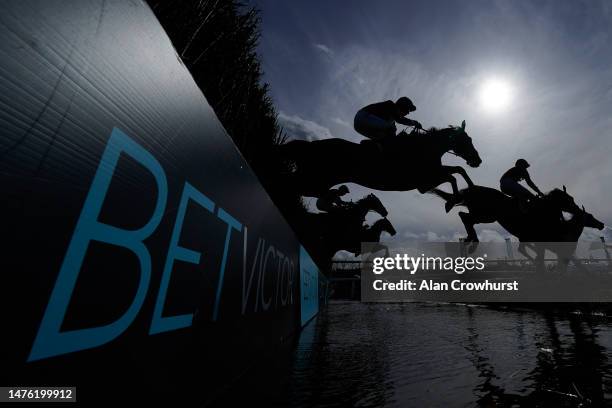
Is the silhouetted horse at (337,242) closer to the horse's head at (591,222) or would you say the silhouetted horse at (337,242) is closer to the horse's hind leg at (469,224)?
the horse's hind leg at (469,224)

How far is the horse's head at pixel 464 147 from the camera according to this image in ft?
23.4

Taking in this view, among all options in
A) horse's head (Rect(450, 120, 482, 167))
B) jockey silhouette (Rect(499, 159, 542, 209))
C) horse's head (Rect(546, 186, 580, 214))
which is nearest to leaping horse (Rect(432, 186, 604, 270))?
horse's head (Rect(546, 186, 580, 214))

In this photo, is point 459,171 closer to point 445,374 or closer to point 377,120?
point 377,120

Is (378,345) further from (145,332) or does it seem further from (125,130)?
(125,130)

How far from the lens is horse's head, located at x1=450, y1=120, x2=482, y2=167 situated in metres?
7.12

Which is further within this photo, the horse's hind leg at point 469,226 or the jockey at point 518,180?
the horse's hind leg at point 469,226

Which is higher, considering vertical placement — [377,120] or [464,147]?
[464,147]

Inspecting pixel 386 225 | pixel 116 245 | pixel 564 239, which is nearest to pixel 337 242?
pixel 386 225

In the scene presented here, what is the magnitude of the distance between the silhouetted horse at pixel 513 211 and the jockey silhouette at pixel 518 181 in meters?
0.24

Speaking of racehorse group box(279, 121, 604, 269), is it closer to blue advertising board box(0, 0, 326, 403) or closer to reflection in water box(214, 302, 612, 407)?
reflection in water box(214, 302, 612, 407)

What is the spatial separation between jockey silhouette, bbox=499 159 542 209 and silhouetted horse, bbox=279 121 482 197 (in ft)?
7.56

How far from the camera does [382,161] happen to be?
225 inches

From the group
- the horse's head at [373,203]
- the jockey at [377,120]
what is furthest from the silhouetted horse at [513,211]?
the jockey at [377,120]

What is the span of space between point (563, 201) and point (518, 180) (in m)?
1.20
